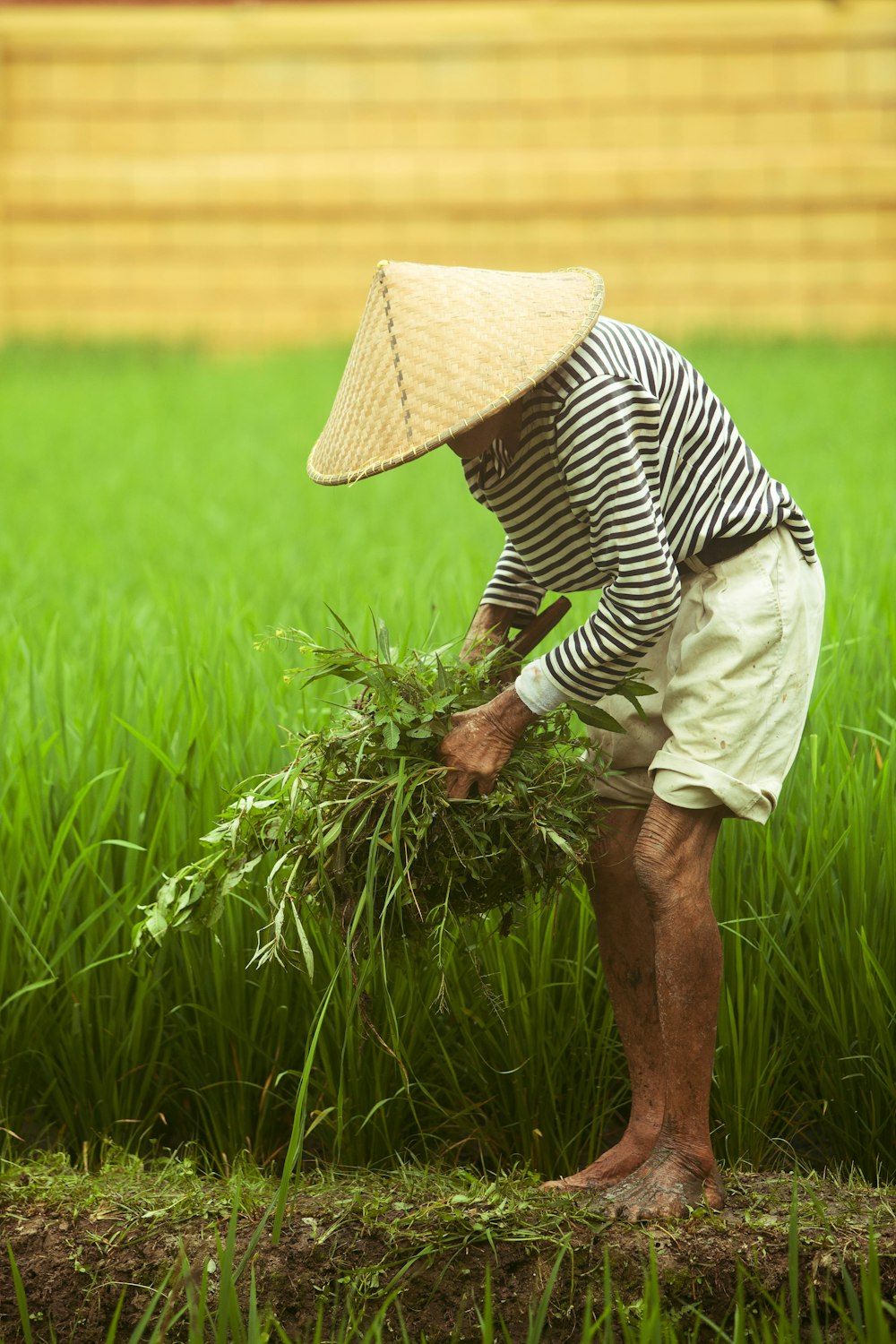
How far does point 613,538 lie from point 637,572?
0.05m

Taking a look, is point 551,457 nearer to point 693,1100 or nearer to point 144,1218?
point 693,1100

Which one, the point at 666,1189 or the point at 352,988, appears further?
the point at 352,988

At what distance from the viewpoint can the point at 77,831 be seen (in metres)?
2.25

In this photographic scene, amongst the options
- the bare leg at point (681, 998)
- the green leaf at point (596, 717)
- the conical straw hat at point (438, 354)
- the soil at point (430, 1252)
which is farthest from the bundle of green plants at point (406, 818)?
the soil at point (430, 1252)

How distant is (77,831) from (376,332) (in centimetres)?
98

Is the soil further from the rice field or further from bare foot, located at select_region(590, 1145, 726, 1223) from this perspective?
the rice field

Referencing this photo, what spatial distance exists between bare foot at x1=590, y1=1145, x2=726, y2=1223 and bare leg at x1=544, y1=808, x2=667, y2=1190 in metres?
0.08

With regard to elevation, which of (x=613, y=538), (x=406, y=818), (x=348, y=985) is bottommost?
(x=348, y=985)

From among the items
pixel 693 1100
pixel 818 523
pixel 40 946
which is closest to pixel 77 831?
pixel 40 946

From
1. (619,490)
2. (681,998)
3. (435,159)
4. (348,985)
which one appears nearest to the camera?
(619,490)

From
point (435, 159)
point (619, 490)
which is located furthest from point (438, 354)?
point (435, 159)

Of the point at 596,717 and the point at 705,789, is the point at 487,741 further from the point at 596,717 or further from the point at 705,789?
the point at 705,789

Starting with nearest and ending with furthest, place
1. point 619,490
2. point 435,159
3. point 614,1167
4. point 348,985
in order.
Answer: point 619,490
point 614,1167
point 348,985
point 435,159

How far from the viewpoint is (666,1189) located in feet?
5.69
